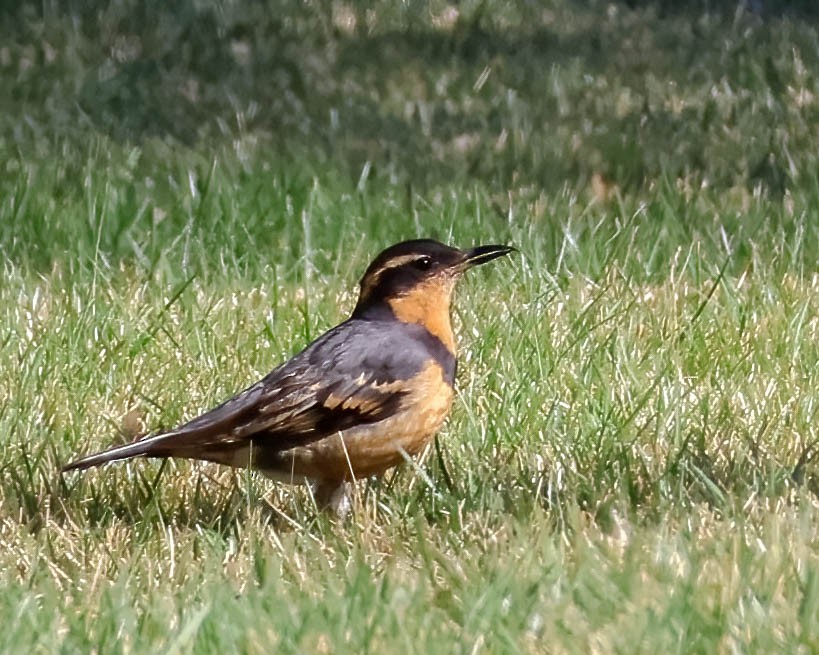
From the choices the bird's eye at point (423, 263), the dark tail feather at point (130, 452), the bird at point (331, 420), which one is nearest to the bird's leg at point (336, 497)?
the bird at point (331, 420)

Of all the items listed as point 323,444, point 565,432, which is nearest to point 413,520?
point 323,444

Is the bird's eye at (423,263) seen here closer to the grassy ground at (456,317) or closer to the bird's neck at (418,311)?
the bird's neck at (418,311)

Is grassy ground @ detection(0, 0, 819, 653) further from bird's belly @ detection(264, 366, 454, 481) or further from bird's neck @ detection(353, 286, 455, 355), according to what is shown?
bird's neck @ detection(353, 286, 455, 355)

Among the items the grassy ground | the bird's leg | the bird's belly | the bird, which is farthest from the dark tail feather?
the bird's leg

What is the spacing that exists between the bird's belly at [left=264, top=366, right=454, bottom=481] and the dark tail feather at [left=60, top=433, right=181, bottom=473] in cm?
34

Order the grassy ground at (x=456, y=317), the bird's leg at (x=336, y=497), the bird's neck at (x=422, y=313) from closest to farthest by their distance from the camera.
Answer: the grassy ground at (x=456, y=317) < the bird's leg at (x=336, y=497) < the bird's neck at (x=422, y=313)

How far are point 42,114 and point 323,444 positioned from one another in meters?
5.91

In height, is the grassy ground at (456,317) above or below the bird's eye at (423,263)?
below

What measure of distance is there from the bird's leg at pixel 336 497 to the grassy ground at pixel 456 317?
89 millimetres

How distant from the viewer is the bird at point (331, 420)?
4.62m

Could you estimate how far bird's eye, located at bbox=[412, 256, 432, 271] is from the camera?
16.5ft

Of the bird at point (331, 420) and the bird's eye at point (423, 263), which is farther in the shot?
the bird's eye at point (423, 263)

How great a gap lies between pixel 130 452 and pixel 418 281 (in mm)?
1083

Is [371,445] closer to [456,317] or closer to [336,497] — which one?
[336,497]
